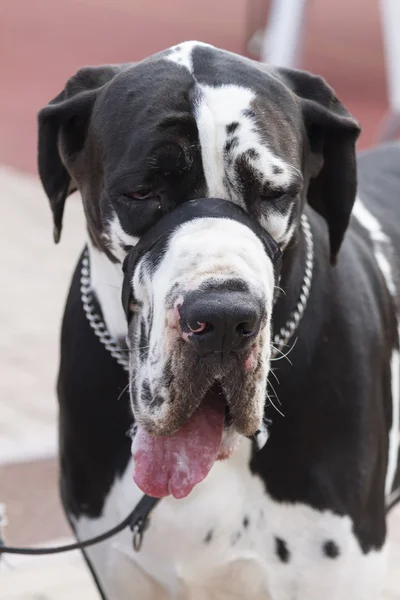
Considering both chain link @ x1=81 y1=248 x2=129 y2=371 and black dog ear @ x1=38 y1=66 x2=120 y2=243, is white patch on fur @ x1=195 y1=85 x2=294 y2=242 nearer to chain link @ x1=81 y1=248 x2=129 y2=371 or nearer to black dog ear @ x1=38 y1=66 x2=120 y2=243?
black dog ear @ x1=38 y1=66 x2=120 y2=243

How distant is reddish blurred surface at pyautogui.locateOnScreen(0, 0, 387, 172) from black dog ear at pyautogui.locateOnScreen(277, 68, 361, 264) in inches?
211

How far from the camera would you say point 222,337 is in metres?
1.81

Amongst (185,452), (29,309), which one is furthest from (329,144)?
(29,309)

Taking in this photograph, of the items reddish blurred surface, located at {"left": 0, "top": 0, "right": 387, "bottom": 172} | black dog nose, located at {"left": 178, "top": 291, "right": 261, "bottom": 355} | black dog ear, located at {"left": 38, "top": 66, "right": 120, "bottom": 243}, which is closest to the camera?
black dog nose, located at {"left": 178, "top": 291, "right": 261, "bottom": 355}

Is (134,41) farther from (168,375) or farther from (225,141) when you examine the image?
→ (168,375)

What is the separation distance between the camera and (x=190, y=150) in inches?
77.7

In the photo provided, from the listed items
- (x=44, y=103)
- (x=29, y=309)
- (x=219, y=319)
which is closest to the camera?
(x=219, y=319)

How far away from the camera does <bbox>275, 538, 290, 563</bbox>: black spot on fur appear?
2270 millimetres

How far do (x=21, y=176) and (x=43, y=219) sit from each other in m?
0.84

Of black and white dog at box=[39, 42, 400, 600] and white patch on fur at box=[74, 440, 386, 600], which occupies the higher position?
black and white dog at box=[39, 42, 400, 600]

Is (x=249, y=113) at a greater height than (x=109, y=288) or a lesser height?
greater

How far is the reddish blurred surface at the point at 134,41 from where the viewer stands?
355 inches

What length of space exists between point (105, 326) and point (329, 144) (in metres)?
0.63

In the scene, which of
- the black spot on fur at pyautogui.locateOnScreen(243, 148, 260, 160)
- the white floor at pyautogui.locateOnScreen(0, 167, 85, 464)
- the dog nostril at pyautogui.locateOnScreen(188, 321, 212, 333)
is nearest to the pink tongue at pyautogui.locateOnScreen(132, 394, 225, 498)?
the dog nostril at pyautogui.locateOnScreen(188, 321, 212, 333)
